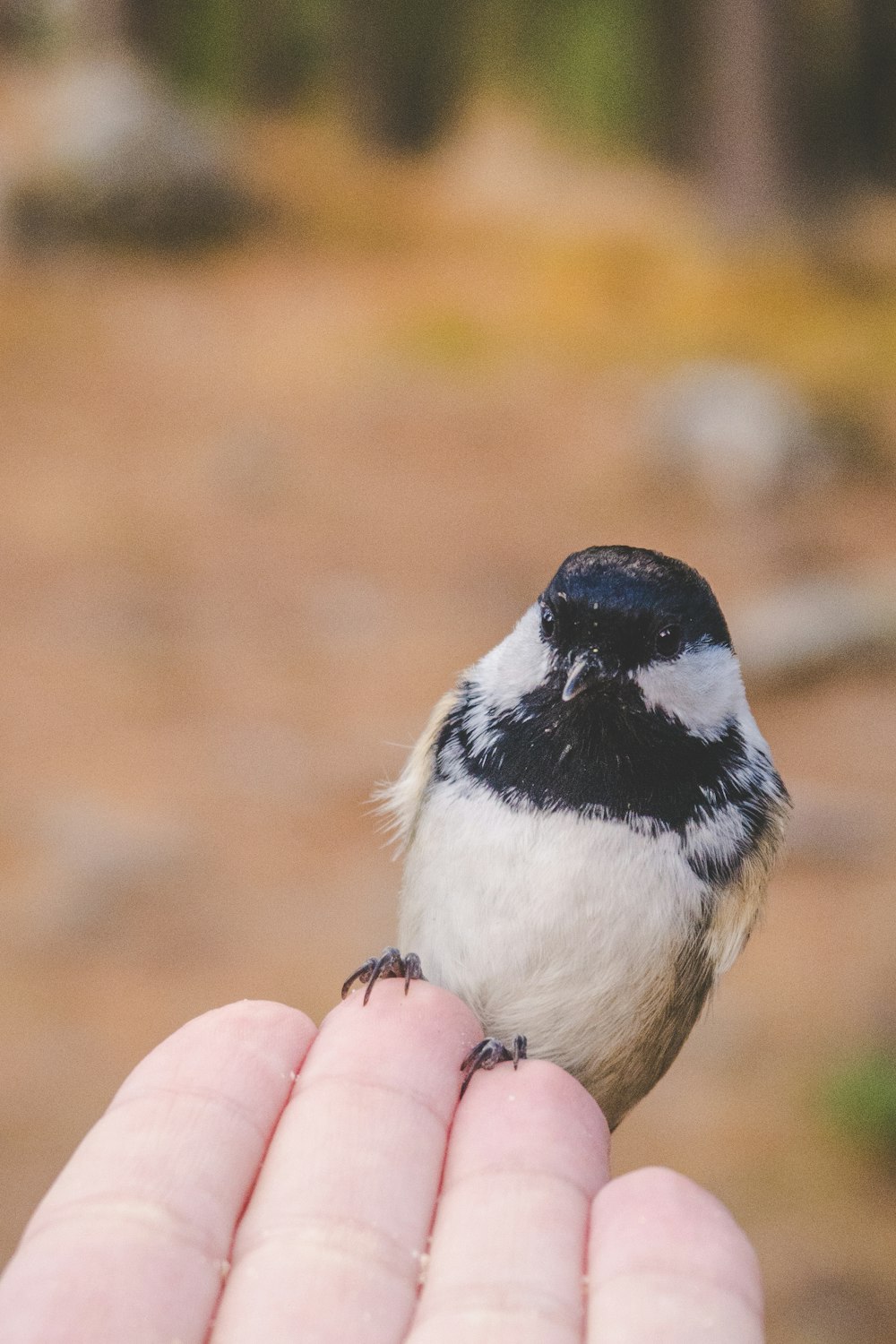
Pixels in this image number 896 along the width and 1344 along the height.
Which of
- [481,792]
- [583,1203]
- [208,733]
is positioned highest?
[208,733]

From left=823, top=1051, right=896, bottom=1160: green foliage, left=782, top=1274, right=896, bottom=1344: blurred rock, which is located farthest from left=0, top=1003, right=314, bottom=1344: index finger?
left=823, top=1051, right=896, bottom=1160: green foliage

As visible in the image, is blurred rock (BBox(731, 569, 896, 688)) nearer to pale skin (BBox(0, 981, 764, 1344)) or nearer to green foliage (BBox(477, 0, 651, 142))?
pale skin (BBox(0, 981, 764, 1344))

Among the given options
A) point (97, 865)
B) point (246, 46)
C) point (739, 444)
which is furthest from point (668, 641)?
point (246, 46)

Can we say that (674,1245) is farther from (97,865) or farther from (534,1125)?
(97,865)

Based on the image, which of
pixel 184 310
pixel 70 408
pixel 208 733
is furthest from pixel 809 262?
pixel 208 733

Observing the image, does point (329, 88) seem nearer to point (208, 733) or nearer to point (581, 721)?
point (208, 733)

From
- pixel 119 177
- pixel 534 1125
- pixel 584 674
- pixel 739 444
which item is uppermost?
pixel 119 177
